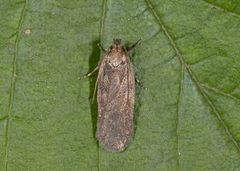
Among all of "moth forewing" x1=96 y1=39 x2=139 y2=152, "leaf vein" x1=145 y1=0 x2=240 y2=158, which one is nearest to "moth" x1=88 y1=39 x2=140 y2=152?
"moth forewing" x1=96 y1=39 x2=139 y2=152

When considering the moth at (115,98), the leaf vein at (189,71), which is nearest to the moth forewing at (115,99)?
the moth at (115,98)

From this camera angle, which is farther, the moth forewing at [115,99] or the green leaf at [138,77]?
the moth forewing at [115,99]

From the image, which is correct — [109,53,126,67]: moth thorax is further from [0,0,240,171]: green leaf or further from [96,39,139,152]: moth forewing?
[0,0,240,171]: green leaf

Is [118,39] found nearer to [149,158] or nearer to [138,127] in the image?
[138,127]

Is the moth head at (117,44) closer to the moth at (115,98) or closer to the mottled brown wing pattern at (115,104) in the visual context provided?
the moth at (115,98)

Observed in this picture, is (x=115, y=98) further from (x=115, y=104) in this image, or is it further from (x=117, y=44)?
(x=117, y=44)

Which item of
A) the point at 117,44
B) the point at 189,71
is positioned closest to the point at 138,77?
the point at 117,44
